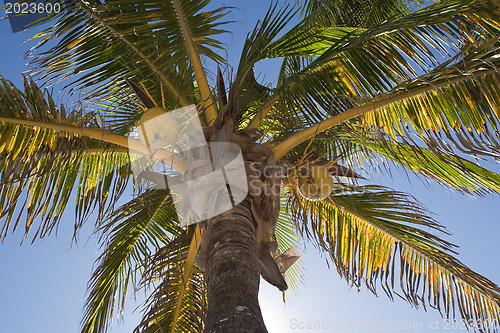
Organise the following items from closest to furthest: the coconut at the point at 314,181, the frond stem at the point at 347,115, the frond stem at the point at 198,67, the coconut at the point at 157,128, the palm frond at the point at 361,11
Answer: the coconut at the point at 157,128
the frond stem at the point at 347,115
the coconut at the point at 314,181
the frond stem at the point at 198,67
the palm frond at the point at 361,11

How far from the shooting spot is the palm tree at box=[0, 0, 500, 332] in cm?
329

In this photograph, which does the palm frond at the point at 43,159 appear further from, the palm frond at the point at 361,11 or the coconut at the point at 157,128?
the palm frond at the point at 361,11

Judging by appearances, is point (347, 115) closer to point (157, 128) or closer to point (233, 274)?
point (157, 128)

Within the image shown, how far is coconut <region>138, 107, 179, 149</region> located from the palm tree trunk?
688 millimetres

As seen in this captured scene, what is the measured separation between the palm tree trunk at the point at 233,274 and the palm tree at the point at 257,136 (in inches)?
0.5

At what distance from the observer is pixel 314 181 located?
365cm

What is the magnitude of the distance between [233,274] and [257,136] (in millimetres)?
1379

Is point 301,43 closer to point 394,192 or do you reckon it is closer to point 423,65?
point 423,65

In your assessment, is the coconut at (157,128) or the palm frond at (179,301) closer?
the coconut at (157,128)

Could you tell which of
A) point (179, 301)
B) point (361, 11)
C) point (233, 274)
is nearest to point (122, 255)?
point (179, 301)

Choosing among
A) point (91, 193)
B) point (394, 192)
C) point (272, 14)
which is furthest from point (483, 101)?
point (91, 193)

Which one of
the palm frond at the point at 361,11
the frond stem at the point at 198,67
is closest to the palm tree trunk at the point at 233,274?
the frond stem at the point at 198,67

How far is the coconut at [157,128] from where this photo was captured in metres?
3.28

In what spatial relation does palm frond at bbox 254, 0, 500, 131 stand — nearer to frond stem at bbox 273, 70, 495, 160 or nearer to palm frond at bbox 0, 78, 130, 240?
frond stem at bbox 273, 70, 495, 160
